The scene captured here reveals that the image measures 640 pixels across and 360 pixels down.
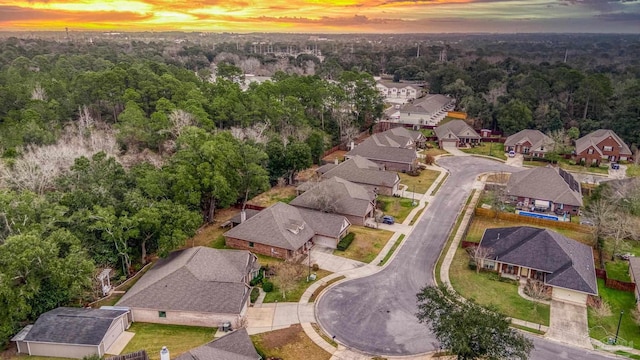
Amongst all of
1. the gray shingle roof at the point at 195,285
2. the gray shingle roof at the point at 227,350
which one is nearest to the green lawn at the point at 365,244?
the gray shingle roof at the point at 195,285

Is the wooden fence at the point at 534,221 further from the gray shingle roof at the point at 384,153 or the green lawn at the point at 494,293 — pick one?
the gray shingle roof at the point at 384,153

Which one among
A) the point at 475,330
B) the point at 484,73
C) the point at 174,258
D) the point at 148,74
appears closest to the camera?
the point at 475,330

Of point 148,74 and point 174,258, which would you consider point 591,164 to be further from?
point 148,74

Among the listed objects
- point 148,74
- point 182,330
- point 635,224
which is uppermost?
point 148,74

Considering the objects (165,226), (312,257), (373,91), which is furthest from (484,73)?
(165,226)

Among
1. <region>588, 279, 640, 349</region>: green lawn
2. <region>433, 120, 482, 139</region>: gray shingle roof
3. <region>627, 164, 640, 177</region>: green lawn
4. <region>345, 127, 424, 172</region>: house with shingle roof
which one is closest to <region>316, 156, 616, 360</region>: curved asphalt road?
<region>588, 279, 640, 349</region>: green lawn

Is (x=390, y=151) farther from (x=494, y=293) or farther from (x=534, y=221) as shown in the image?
(x=494, y=293)

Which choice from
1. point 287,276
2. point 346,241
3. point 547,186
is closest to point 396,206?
point 346,241
